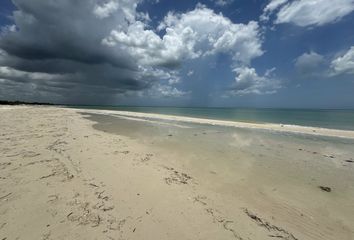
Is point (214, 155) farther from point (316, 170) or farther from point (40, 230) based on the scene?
point (40, 230)

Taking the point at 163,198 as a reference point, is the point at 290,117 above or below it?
above

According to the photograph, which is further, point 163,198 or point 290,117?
point 290,117

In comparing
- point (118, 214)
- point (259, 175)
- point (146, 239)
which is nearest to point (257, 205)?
point (259, 175)

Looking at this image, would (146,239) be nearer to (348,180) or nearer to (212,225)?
(212,225)

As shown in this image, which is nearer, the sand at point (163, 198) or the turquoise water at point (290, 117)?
the sand at point (163, 198)

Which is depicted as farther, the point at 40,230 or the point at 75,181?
the point at 75,181

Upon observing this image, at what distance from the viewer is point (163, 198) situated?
15.9 feet

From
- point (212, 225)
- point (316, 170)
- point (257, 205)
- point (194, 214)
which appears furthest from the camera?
point (316, 170)

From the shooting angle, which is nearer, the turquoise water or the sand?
the sand

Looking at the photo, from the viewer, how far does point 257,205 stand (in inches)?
187

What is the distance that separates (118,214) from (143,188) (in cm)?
138

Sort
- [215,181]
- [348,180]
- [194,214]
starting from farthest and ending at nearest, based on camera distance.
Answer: [348,180], [215,181], [194,214]

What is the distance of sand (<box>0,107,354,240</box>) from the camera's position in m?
3.60

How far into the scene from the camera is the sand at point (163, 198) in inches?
142
